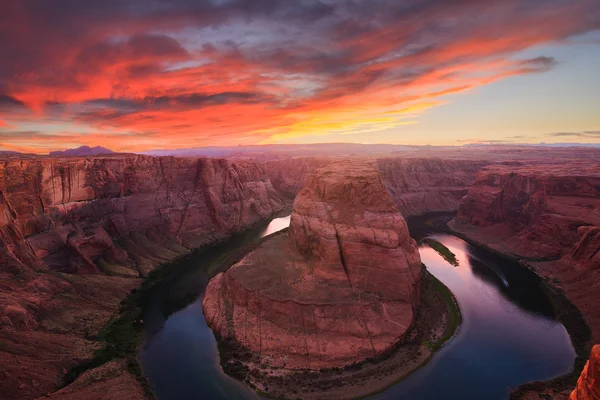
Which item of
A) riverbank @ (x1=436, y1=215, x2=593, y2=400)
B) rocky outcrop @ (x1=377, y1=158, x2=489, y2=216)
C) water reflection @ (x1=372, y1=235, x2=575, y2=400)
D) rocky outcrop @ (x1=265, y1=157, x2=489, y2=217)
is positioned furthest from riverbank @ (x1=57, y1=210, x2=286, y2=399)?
rocky outcrop @ (x1=377, y1=158, x2=489, y2=216)

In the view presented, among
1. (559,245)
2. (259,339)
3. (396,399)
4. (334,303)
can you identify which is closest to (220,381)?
(259,339)

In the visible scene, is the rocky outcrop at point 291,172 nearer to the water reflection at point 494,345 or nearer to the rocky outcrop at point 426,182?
the rocky outcrop at point 426,182

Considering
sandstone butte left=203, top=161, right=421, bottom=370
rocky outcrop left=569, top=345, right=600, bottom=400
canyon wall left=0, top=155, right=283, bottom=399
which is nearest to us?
rocky outcrop left=569, top=345, right=600, bottom=400

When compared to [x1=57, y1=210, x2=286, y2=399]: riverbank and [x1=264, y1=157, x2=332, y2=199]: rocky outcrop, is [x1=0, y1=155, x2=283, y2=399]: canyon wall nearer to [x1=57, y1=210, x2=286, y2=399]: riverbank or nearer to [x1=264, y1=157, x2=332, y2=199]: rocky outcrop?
[x1=57, y1=210, x2=286, y2=399]: riverbank

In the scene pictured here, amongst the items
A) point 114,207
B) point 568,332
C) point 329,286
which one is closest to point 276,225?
point 114,207

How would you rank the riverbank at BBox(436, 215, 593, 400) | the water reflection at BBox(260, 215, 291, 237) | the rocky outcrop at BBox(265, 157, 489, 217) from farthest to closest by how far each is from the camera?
the rocky outcrop at BBox(265, 157, 489, 217) < the water reflection at BBox(260, 215, 291, 237) < the riverbank at BBox(436, 215, 593, 400)

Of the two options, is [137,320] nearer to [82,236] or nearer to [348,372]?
[82,236]

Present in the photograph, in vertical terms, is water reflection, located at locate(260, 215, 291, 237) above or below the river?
above

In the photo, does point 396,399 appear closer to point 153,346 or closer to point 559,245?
point 153,346
